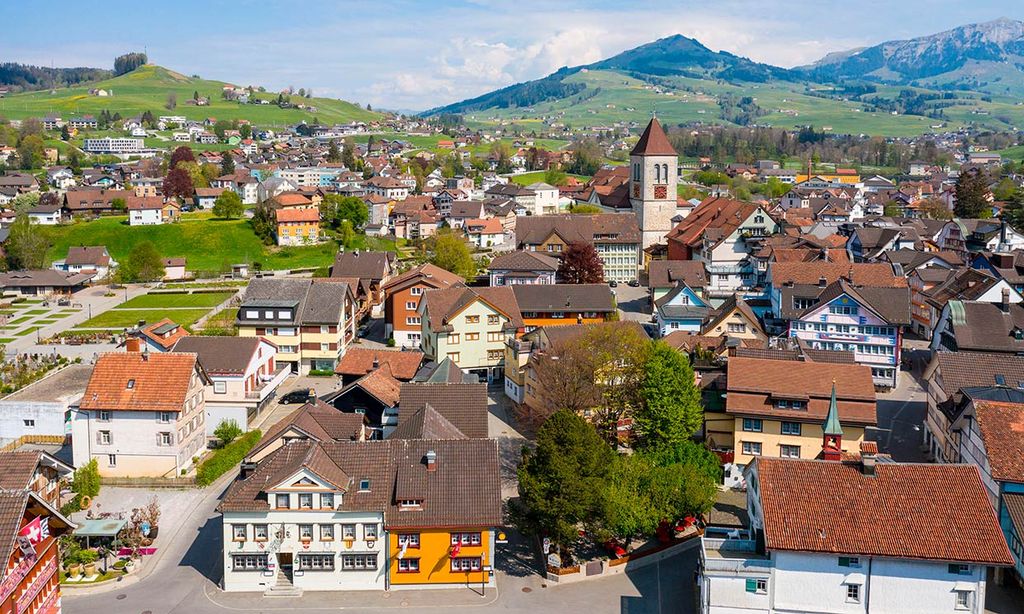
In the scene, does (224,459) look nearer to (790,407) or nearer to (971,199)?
(790,407)

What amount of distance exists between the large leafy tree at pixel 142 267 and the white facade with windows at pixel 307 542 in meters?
58.1

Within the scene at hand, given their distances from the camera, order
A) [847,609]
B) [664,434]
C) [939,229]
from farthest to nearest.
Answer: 1. [939,229]
2. [664,434]
3. [847,609]

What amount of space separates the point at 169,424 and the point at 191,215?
7342 cm

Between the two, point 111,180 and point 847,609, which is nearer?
point 847,609

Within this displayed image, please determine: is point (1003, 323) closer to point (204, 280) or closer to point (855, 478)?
point (855, 478)

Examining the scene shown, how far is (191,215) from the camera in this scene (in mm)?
100688

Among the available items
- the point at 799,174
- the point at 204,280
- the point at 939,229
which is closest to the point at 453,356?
the point at 204,280

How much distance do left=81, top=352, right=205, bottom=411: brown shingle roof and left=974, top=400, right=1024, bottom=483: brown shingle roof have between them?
2737 cm

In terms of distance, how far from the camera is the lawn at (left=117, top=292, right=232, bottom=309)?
67.1m

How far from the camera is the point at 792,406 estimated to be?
31781mm

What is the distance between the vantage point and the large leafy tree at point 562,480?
25203mm

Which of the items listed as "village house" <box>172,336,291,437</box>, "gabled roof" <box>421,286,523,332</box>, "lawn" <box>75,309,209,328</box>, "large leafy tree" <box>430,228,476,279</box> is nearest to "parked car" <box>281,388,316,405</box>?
"village house" <box>172,336,291,437</box>

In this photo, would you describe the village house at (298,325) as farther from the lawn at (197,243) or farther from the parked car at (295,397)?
the lawn at (197,243)

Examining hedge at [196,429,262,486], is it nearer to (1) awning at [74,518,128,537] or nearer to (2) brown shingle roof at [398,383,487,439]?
(1) awning at [74,518,128,537]
